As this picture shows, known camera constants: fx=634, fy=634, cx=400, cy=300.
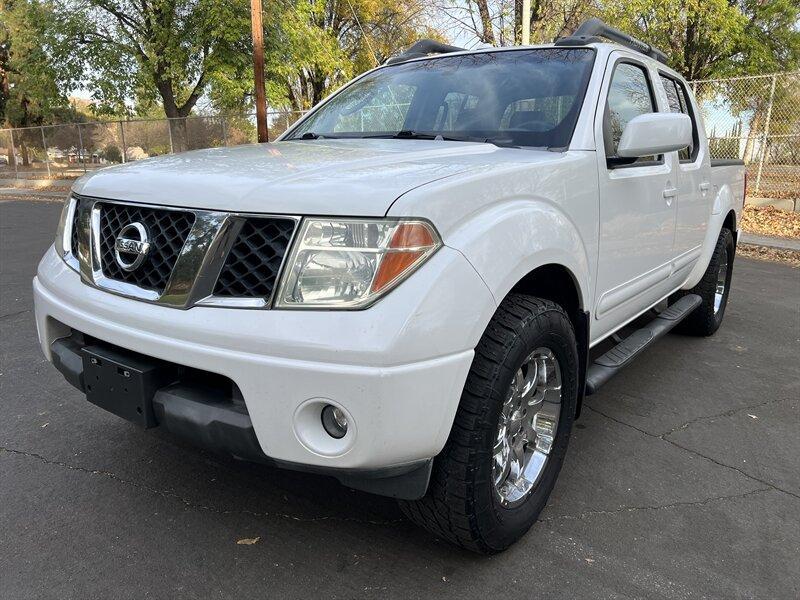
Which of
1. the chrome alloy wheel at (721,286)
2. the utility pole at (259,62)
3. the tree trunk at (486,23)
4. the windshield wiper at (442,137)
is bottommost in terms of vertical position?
the chrome alloy wheel at (721,286)

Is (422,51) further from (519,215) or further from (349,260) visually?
(349,260)

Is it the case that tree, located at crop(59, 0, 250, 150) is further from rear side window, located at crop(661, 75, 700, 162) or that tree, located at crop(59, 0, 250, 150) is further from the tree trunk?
rear side window, located at crop(661, 75, 700, 162)

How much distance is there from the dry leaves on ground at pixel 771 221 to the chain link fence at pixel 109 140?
11913 millimetres

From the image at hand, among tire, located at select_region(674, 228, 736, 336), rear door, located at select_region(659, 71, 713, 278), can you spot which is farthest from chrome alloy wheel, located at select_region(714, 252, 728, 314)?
rear door, located at select_region(659, 71, 713, 278)

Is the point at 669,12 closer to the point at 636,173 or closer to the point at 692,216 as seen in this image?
the point at 692,216

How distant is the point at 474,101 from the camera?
3076 millimetres

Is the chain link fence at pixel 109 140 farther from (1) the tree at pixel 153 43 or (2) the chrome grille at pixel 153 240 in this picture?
(2) the chrome grille at pixel 153 240

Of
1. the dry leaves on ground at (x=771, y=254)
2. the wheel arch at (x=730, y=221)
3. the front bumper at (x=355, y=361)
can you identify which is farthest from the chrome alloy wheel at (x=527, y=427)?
the dry leaves on ground at (x=771, y=254)

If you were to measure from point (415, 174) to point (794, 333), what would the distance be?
174 inches

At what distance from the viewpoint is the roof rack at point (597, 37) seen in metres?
3.15

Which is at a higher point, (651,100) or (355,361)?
(651,100)

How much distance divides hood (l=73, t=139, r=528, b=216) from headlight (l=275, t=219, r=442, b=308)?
5cm

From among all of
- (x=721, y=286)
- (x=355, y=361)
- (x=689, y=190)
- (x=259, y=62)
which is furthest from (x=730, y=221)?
(x=259, y=62)

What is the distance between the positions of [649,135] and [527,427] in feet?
4.24
